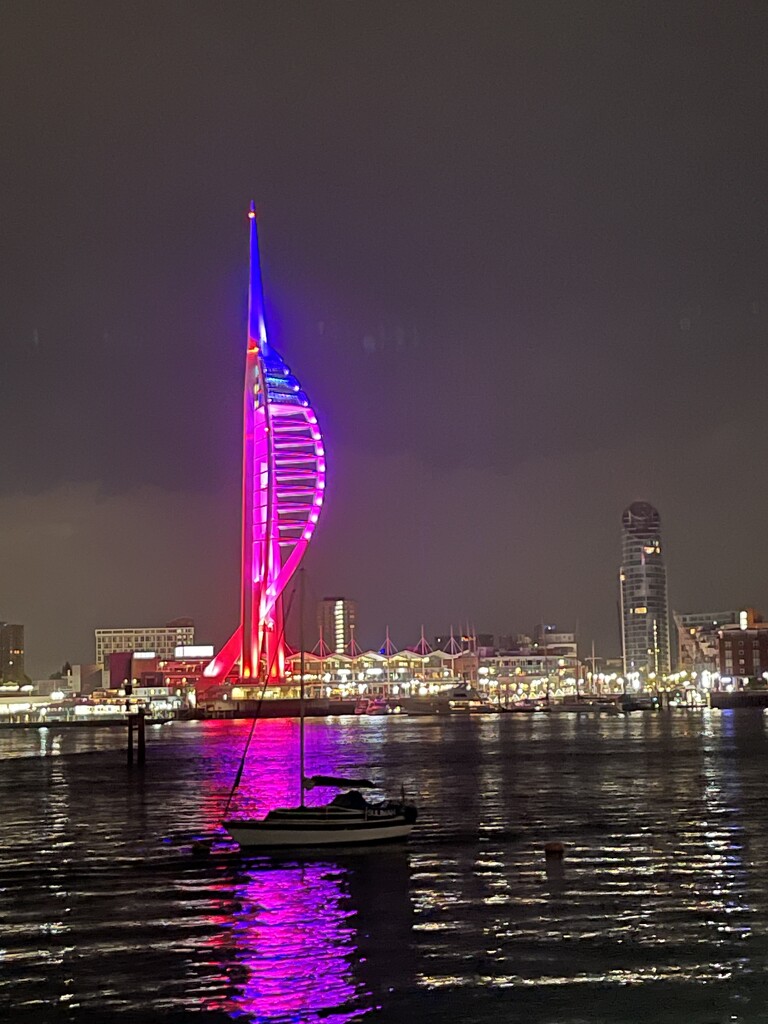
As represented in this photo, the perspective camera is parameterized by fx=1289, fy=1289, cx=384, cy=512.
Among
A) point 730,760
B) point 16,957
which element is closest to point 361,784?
point 16,957

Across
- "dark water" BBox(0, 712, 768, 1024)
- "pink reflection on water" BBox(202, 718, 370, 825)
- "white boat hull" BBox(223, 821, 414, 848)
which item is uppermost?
"white boat hull" BBox(223, 821, 414, 848)

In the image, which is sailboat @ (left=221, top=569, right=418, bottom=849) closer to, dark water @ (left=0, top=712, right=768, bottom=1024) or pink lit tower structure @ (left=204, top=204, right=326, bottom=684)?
dark water @ (left=0, top=712, right=768, bottom=1024)

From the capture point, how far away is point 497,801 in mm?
36875

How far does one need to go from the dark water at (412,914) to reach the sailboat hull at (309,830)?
1.41ft

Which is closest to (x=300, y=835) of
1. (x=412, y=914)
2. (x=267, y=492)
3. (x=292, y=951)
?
(x=412, y=914)

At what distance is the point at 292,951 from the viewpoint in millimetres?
16469

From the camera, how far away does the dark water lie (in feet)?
45.7

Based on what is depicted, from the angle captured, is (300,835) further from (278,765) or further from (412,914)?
(278,765)

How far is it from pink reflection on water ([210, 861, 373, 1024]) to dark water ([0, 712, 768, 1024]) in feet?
0.16

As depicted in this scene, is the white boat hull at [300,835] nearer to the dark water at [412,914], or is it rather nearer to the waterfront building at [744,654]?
the dark water at [412,914]

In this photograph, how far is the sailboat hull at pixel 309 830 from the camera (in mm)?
25859

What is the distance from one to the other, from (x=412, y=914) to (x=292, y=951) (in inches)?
118

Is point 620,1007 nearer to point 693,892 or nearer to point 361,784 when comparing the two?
point 693,892

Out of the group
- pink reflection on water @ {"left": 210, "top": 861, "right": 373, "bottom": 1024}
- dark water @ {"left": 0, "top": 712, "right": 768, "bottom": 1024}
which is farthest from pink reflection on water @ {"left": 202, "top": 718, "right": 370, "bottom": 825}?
pink reflection on water @ {"left": 210, "top": 861, "right": 373, "bottom": 1024}
